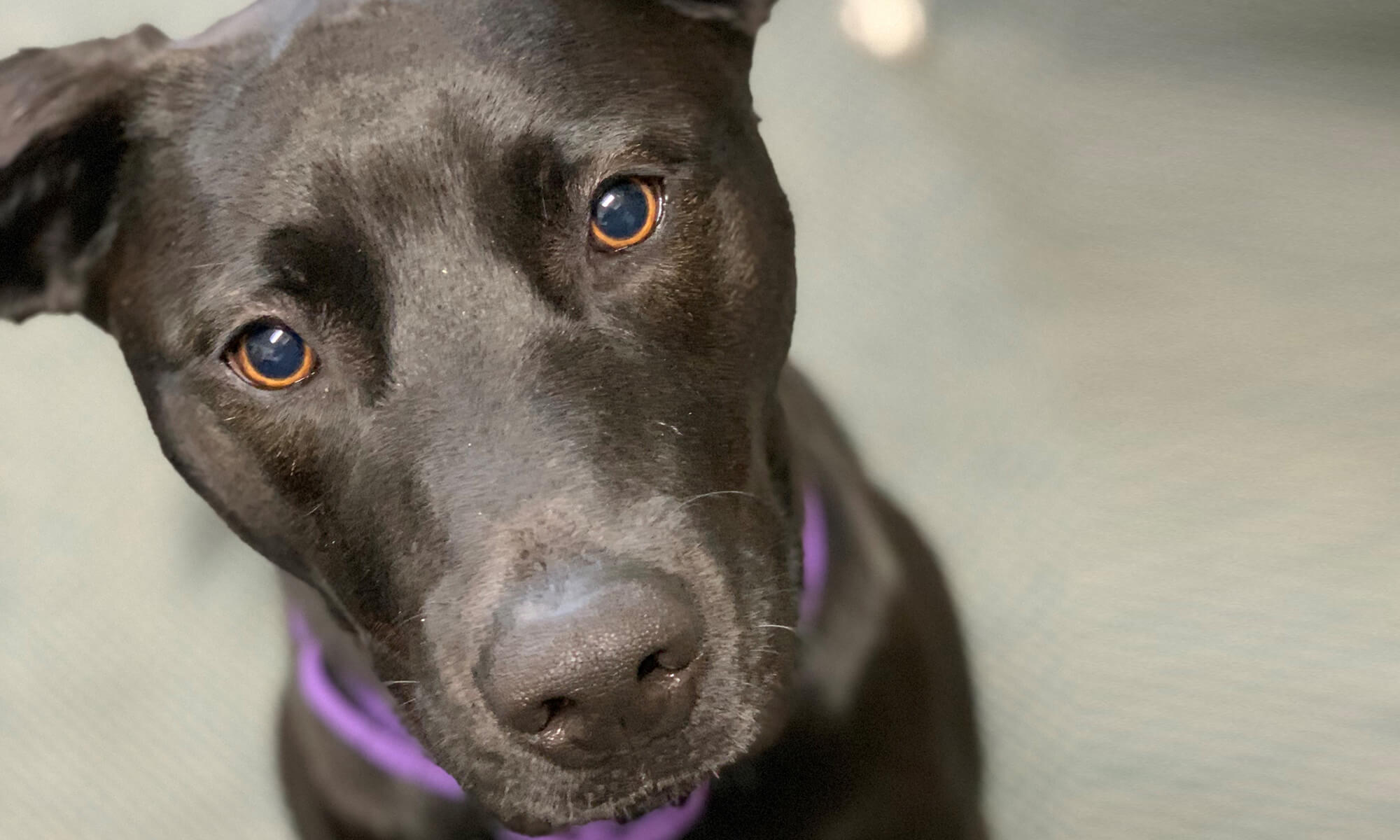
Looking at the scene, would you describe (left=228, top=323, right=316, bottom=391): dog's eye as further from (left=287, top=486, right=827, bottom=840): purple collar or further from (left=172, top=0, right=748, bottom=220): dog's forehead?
(left=287, top=486, right=827, bottom=840): purple collar

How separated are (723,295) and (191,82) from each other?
0.62 metres

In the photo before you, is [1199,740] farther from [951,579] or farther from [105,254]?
[105,254]

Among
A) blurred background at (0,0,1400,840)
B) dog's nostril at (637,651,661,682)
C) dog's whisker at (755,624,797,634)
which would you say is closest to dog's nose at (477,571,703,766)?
dog's nostril at (637,651,661,682)

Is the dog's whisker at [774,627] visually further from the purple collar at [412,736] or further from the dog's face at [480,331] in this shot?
the purple collar at [412,736]

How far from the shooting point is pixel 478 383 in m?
1.23

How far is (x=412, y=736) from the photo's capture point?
1557mm

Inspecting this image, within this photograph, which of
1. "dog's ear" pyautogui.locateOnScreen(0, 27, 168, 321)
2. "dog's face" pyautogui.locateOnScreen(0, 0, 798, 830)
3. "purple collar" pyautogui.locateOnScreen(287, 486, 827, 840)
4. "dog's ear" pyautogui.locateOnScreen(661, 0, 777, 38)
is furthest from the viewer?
"purple collar" pyautogui.locateOnScreen(287, 486, 827, 840)

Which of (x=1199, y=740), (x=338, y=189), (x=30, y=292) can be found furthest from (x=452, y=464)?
(x=1199, y=740)

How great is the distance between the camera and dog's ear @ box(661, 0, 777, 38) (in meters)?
1.47

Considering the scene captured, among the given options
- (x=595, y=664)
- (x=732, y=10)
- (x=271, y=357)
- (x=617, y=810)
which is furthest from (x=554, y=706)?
(x=732, y=10)

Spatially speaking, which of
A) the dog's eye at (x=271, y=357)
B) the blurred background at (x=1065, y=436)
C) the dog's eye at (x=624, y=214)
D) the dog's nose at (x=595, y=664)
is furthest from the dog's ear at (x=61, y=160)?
the blurred background at (x=1065, y=436)

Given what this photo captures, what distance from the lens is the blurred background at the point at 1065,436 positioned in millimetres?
1960

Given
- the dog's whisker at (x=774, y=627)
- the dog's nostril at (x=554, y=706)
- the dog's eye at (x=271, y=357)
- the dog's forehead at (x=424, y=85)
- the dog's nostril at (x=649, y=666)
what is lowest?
the dog's whisker at (x=774, y=627)

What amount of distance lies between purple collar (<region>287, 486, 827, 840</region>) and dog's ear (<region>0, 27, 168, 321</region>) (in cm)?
59
